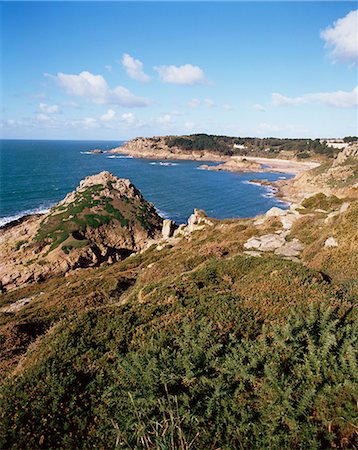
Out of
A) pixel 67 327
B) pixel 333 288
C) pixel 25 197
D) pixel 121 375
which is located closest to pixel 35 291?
pixel 67 327

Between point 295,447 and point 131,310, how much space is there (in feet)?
28.6

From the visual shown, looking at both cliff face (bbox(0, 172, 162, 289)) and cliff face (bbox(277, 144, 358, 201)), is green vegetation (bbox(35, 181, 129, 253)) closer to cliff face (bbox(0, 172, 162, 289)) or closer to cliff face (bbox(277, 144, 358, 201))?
cliff face (bbox(0, 172, 162, 289))

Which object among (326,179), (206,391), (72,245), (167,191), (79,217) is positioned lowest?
(167,191)

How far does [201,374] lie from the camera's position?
843 centimetres

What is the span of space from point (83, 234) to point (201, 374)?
154 feet

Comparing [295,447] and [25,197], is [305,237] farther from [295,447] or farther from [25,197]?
[25,197]

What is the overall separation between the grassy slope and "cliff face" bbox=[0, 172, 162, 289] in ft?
99.3

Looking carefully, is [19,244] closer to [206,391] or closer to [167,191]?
[206,391]

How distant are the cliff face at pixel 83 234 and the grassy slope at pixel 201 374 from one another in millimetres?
30269

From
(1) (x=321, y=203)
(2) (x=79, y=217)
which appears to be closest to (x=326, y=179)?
(1) (x=321, y=203)

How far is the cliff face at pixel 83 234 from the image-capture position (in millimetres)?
42419

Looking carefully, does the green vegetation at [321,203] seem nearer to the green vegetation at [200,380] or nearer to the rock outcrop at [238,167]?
the green vegetation at [200,380]

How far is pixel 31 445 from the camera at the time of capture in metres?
7.15

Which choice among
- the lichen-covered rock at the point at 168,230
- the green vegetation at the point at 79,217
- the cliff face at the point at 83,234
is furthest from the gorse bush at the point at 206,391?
the lichen-covered rock at the point at 168,230
